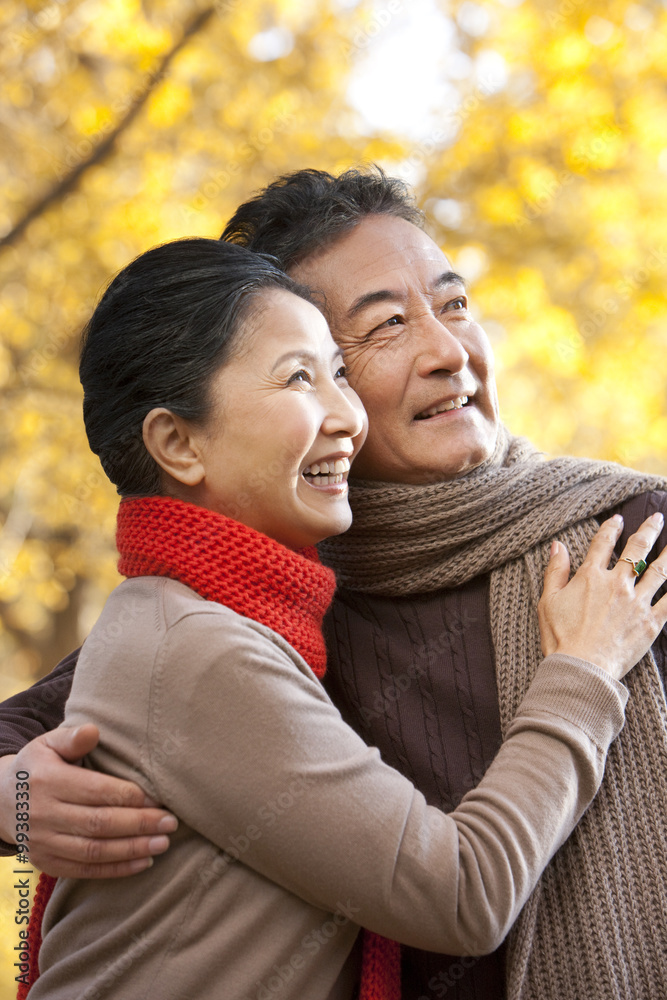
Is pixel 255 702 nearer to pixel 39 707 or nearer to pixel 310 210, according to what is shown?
pixel 39 707

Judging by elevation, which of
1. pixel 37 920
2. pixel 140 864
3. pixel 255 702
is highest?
pixel 255 702

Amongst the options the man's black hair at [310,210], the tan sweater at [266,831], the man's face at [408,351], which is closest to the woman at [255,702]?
the tan sweater at [266,831]

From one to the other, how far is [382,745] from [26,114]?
122 inches

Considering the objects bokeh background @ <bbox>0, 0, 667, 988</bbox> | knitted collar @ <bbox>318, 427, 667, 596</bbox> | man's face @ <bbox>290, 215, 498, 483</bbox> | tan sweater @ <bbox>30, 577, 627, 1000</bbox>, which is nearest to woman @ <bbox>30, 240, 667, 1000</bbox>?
tan sweater @ <bbox>30, 577, 627, 1000</bbox>

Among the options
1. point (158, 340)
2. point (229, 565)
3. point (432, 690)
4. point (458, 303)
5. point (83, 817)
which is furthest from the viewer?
point (458, 303)

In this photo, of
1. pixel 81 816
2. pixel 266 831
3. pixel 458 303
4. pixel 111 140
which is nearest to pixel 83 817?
pixel 81 816

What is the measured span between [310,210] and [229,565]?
0.97 meters

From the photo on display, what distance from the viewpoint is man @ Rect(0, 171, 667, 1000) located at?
142cm

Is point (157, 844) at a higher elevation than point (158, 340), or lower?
lower

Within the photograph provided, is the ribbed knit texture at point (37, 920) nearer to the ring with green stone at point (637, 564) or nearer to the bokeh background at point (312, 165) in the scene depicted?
the ring with green stone at point (637, 564)

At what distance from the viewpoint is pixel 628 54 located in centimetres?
368

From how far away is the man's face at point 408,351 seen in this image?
1.81 metres

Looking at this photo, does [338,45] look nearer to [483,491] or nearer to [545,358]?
[545,358]

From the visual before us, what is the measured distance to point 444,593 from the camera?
5.88 ft
